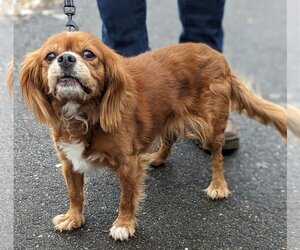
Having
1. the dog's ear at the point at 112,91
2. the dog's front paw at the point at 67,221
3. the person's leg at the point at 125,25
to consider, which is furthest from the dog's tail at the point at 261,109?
the dog's front paw at the point at 67,221

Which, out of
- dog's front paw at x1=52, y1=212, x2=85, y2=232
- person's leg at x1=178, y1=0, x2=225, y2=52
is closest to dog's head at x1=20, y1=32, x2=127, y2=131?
dog's front paw at x1=52, y1=212, x2=85, y2=232

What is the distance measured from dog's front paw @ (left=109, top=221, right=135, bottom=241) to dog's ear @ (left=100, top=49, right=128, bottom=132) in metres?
0.58

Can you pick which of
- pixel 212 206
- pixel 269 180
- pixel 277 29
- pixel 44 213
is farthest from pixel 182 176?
pixel 277 29

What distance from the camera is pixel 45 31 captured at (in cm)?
517

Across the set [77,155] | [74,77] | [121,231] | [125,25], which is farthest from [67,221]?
[125,25]

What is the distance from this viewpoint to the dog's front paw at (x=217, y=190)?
11.1 feet

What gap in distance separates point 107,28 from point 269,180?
150 centimetres

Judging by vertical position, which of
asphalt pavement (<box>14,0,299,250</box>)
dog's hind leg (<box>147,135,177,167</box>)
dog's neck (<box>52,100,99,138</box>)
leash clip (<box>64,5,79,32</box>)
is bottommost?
asphalt pavement (<box>14,0,299,250</box>)

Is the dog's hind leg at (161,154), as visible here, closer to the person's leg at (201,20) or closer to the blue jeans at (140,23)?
the blue jeans at (140,23)

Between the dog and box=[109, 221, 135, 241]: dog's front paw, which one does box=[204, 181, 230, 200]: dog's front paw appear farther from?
box=[109, 221, 135, 241]: dog's front paw

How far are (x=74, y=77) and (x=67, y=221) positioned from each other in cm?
91

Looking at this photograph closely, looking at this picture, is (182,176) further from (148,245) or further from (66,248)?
(66,248)

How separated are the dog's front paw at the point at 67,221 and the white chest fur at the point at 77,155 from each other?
0.30m

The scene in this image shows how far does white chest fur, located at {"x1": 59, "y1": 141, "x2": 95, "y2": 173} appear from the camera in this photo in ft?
9.18
